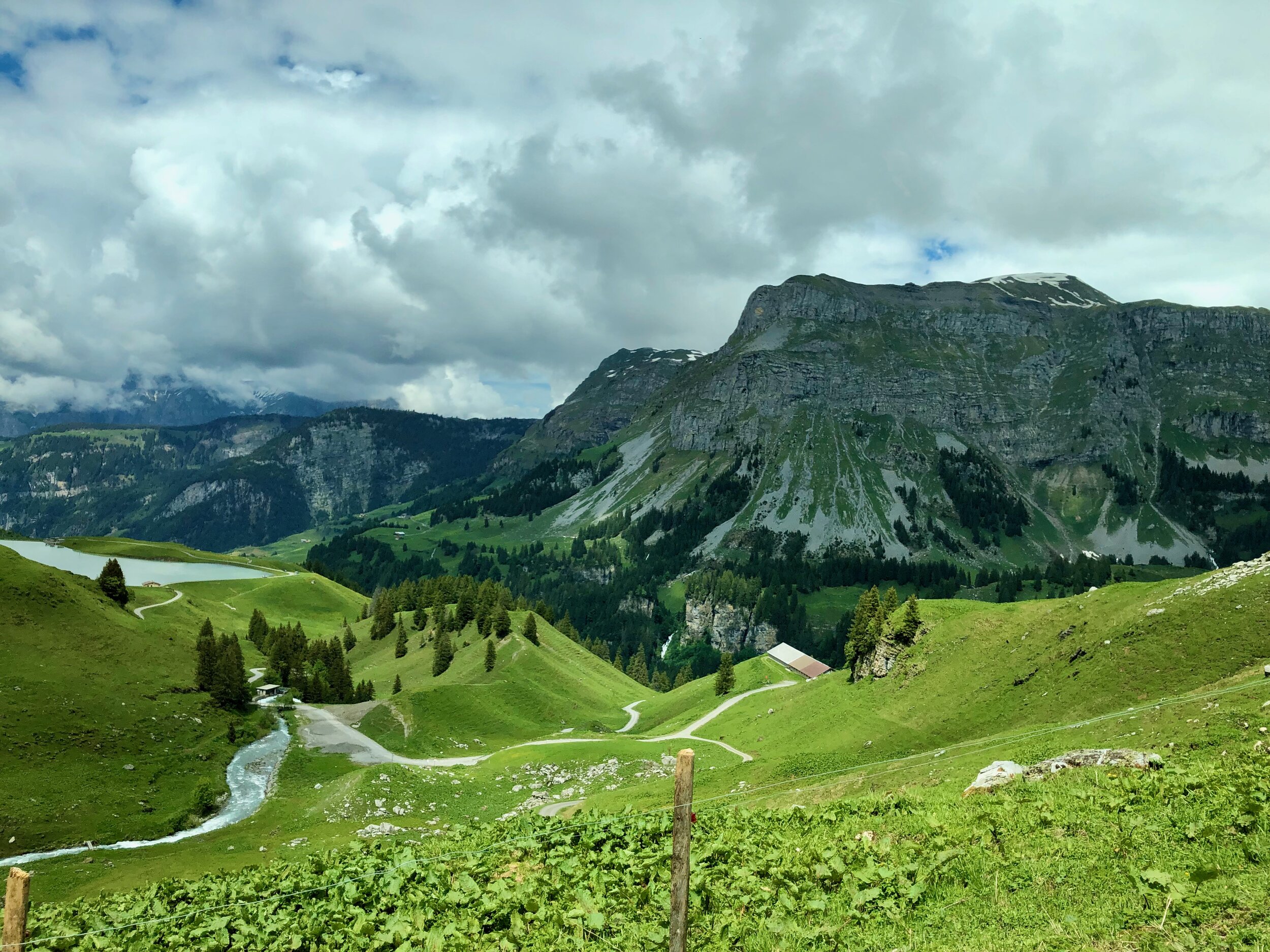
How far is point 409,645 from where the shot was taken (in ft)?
481

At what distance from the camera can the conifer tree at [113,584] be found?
385 ft

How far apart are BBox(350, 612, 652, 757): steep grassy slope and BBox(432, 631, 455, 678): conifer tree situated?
134cm

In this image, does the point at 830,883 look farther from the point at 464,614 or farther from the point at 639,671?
the point at 639,671

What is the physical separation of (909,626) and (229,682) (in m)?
91.0

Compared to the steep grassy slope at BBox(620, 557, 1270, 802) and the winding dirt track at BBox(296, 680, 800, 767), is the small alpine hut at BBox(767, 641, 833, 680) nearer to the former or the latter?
the winding dirt track at BBox(296, 680, 800, 767)

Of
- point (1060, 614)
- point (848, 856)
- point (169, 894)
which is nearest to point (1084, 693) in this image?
point (1060, 614)

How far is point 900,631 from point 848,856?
204 feet

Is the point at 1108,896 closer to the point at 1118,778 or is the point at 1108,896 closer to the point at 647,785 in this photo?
the point at 1118,778

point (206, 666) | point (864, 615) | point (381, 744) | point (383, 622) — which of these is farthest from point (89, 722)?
point (864, 615)

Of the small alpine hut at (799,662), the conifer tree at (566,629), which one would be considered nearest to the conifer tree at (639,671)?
the conifer tree at (566,629)

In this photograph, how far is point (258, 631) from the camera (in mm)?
151125

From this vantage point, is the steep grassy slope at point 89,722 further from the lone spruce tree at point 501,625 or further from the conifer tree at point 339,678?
the lone spruce tree at point 501,625

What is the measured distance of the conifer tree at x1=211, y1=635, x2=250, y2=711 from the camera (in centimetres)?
9688

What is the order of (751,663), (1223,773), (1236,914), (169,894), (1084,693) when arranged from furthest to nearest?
(751,663), (1084,693), (169,894), (1223,773), (1236,914)
